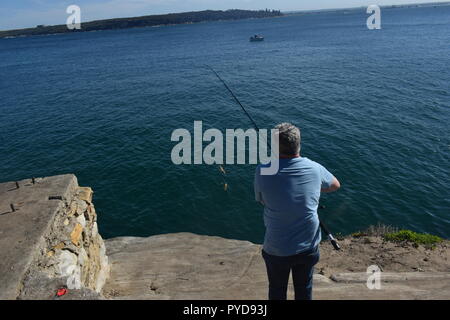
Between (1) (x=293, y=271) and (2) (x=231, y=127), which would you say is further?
(2) (x=231, y=127)

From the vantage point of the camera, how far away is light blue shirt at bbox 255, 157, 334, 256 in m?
4.18

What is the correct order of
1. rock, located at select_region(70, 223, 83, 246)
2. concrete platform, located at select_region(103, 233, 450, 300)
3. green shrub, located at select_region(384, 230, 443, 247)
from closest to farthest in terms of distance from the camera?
rock, located at select_region(70, 223, 83, 246) < concrete platform, located at select_region(103, 233, 450, 300) < green shrub, located at select_region(384, 230, 443, 247)

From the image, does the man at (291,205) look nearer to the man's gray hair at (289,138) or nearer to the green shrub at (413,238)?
the man's gray hair at (289,138)

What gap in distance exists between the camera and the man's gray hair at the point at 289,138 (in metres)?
4.16

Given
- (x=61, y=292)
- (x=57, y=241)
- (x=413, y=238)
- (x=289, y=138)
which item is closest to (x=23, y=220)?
(x=57, y=241)

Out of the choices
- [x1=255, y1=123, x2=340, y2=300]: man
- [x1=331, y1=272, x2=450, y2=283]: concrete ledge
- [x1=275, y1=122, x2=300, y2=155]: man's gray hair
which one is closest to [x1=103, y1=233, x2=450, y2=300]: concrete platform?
[x1=331, y1=272, x2=450, y2=283]: concrete ledge

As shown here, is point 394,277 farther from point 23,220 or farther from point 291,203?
point 23,220

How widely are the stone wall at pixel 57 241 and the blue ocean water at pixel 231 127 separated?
6.81 meters

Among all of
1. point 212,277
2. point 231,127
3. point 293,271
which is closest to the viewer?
point 293,271

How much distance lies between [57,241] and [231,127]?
65.1 ft

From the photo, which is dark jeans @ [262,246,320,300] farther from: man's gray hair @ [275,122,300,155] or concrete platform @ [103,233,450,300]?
concrete platform @ [103,233,450,300]

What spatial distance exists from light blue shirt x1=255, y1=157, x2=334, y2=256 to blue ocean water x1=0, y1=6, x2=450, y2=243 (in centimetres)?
984

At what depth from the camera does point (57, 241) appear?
6.50 metres

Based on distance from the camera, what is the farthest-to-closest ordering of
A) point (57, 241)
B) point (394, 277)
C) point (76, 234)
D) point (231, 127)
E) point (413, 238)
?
point (231, 127)
point (413, 238)
point (394, 277)
point (76, 234)
point (57, 241)
